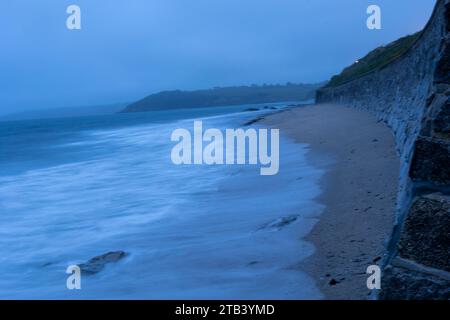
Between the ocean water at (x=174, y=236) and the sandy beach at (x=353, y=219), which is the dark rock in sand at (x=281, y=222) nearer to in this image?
the ocean water at (x=174, y=236)

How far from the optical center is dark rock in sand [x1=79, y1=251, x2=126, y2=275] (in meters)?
5.11

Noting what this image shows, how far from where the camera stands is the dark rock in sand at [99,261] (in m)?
5.11

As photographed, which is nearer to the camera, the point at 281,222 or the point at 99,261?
the point at 99,261

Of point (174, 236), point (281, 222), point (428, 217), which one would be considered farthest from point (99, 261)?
point (428, 217)

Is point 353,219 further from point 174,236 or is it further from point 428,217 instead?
point 428,217

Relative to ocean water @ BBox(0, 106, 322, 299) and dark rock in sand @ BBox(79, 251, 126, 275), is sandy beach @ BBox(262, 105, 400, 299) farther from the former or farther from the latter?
dark rock in sand @ BBox(79, 251, 126, 275)

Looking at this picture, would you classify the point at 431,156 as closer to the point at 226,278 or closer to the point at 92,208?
the point at 226,278

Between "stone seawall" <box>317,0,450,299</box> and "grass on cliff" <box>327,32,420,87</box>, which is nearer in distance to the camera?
"stone seawall" <box>317,0,450,299</box>

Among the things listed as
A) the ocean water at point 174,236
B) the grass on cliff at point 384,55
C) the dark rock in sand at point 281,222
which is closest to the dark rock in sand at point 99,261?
the ocean water at point 174,236

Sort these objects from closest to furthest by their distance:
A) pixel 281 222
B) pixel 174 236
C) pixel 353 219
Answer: pixel 353 219 → pixel 281 222 → pixel 174 236

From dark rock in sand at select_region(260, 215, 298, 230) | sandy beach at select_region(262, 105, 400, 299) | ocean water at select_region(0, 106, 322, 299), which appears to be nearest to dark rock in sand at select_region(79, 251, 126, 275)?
ocean water at select_region(0, 106, 322, 299)

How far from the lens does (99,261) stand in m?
5.35

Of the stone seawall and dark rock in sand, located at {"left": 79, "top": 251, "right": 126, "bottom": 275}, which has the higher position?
the stone seawall
